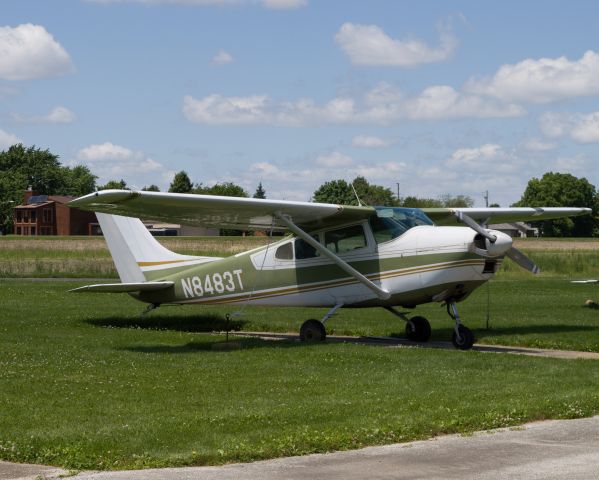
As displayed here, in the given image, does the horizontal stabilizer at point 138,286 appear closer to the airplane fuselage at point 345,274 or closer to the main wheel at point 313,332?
the airplane fuselage at point 345,274

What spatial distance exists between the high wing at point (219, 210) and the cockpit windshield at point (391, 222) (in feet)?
0.71

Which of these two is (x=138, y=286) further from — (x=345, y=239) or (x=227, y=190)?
(x=227, y=190)

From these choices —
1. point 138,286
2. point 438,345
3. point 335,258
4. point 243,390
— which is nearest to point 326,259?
point 335,258

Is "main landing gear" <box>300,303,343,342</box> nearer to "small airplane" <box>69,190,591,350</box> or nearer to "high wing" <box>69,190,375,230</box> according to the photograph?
"small airplane" <box>69,190,591,350</box>

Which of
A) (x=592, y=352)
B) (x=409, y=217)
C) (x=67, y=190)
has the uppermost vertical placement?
(x=67, y=190)

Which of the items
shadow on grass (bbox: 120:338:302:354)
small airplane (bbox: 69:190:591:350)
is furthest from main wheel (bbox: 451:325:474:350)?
shadow on grass (bbox: 120:338:302:354)

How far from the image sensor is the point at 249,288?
20609 mm

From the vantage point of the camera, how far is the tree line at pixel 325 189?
135100 mm

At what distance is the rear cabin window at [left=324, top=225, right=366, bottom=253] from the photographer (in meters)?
19.4

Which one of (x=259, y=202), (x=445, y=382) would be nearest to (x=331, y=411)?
(x=445, y=382)

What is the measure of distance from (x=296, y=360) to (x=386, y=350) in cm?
181

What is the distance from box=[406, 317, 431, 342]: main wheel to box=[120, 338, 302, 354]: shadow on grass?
8.00ft

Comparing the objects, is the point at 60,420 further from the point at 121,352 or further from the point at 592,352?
the point at 592,352

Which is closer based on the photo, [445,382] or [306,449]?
[306,449]
